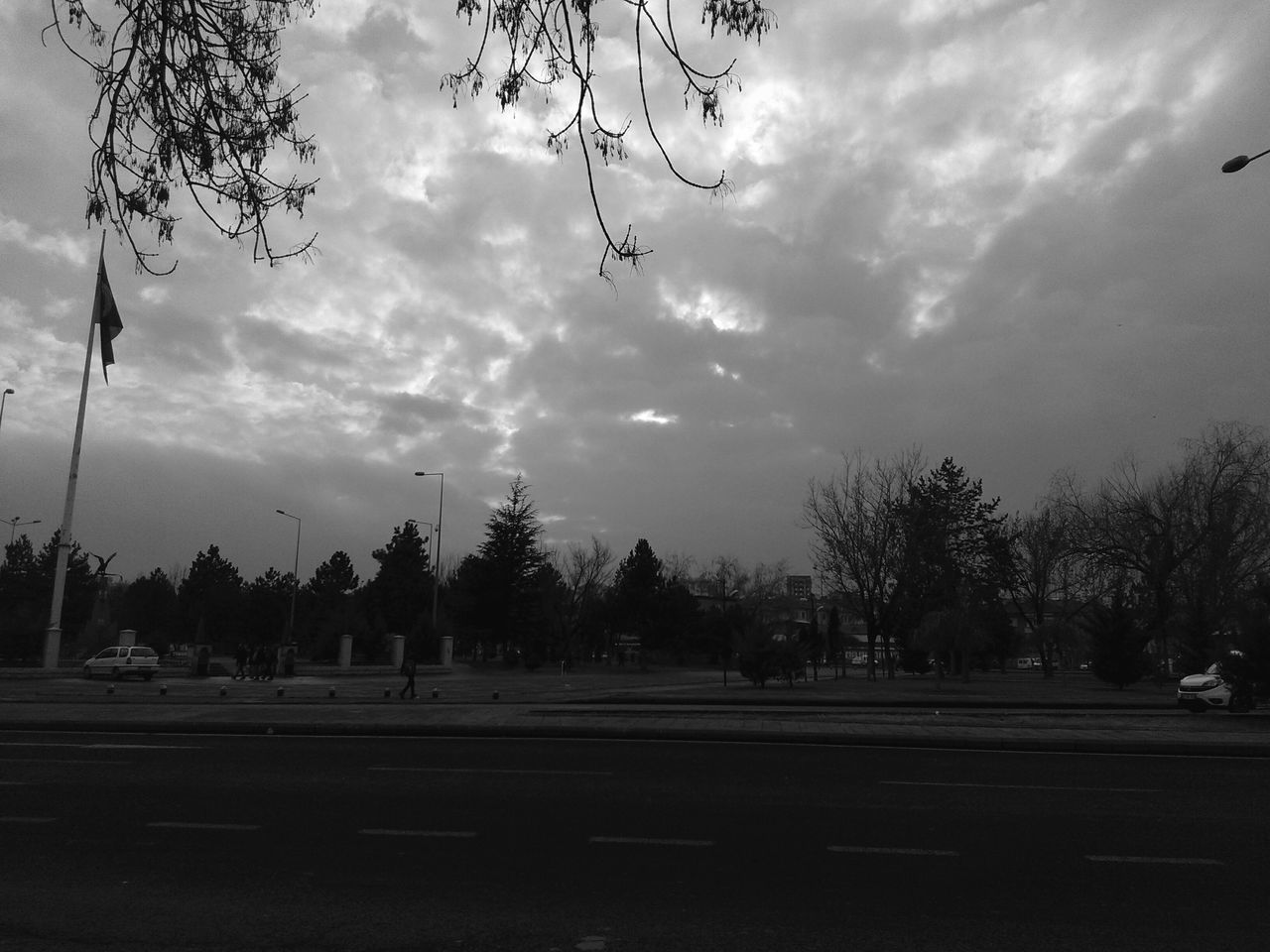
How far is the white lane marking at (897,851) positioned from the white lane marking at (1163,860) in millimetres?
1081

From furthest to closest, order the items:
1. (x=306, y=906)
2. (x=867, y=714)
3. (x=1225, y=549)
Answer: (x=1225, y=549)
(x=867, y=714)
(x=306, y=906)

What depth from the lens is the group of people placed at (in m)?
39.2

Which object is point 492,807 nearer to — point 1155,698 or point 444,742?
point 444,742

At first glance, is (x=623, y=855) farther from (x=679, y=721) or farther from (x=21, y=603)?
(x=21, y=603)

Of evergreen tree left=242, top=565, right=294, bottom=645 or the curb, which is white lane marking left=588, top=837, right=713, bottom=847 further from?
evergreen tree left=242, top=565, right=294, bottom=645

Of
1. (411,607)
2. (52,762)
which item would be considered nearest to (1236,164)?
(52,762)

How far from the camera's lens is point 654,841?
7738 millimetres

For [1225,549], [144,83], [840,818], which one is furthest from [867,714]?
[1225,549]

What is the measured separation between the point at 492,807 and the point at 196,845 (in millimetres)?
2691

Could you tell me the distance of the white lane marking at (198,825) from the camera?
8.14 m

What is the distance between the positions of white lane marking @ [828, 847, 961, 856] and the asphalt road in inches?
2.3

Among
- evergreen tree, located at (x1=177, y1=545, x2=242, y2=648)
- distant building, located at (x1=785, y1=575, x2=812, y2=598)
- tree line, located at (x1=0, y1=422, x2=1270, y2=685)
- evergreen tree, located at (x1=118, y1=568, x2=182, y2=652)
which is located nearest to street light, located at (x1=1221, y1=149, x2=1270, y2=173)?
tree line, located at (x1=0, y1=422, x2=1270, y2=685)

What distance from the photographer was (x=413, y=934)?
211 inches

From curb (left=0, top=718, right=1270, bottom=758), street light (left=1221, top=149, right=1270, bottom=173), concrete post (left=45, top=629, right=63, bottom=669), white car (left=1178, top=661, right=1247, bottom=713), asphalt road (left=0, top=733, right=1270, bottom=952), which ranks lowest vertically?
asphalt road (left=0, top=733, right=1270, bottom=952)
